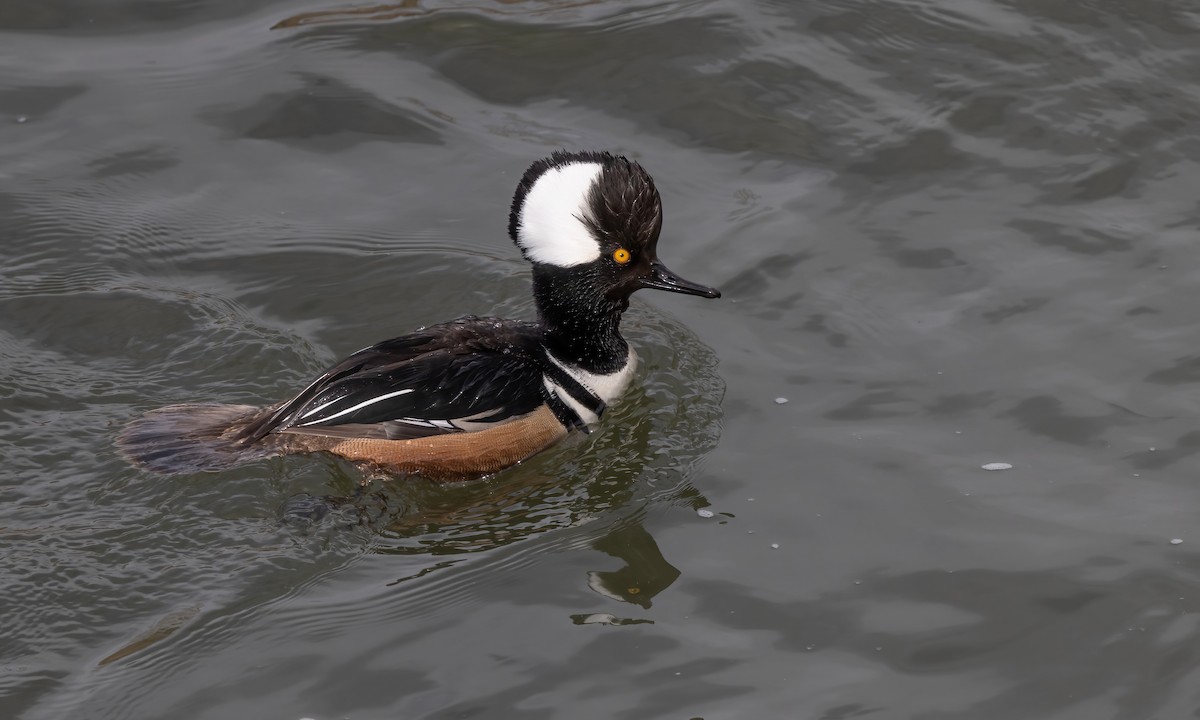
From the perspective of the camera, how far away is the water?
526 centimetres

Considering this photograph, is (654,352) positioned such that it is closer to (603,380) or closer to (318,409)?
(603,380)

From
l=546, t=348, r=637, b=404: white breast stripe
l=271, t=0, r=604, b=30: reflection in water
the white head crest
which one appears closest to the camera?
the white head crest

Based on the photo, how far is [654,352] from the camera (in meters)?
7.49

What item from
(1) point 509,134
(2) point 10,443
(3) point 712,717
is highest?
(1) point 509,134

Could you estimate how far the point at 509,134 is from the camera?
905 centimetres

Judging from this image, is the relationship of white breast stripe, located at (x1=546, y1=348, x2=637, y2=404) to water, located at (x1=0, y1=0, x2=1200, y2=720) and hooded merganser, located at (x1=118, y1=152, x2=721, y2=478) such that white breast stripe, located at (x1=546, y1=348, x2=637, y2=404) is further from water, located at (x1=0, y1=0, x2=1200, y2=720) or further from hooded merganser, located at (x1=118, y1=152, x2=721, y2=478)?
water, located at (x1=0, y1=0, x2=1200, y2=720)

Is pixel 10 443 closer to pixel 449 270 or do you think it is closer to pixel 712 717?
pixel 449 270

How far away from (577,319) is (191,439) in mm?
1898

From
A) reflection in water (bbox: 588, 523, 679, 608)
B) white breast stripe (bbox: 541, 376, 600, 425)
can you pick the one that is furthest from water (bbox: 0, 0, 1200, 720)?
white breast stripe (bbox: 541, 376, 600, 425)

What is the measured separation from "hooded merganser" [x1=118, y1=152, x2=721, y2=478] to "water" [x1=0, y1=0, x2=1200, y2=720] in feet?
0.54

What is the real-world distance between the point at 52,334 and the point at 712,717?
4.20m

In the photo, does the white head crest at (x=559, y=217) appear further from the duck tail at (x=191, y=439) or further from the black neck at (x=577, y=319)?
the duck tail at (x=191, y=439)

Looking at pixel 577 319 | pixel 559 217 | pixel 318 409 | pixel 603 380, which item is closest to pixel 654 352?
pixel 603 380

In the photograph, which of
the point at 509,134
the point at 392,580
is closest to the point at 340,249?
the point at 509,134
